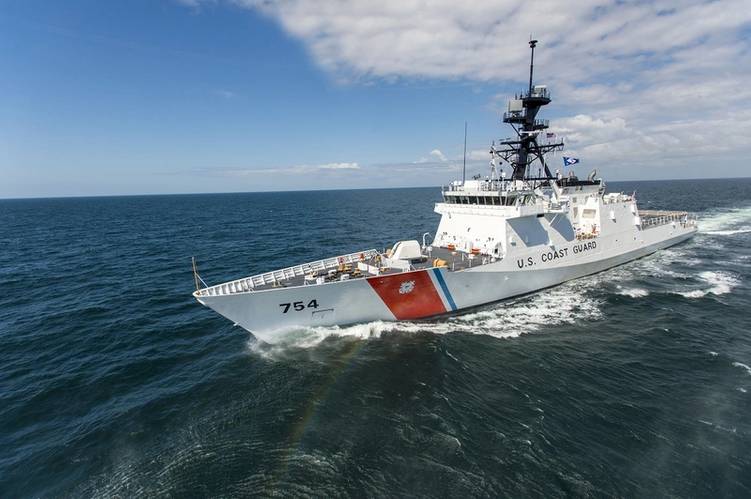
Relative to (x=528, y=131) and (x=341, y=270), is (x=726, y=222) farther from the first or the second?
(x=341, y=270)

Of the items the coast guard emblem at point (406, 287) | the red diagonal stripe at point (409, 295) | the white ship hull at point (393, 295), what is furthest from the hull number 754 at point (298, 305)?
the coast guard emblem at point (406, 287)

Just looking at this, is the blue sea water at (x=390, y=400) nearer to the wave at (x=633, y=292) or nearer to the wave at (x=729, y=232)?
the wave at (x=633, y=292)

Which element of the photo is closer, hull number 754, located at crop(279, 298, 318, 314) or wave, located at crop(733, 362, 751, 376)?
wave, located at crop(733, 362, 751, 376)

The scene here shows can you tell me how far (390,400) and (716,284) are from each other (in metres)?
23.4

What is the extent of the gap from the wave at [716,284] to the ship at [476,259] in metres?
4.76

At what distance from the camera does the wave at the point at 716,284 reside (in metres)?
20.6

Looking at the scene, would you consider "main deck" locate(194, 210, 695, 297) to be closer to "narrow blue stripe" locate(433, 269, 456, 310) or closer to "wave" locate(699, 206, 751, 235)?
"narrow blue stripe" locate(433, 269, 456, 310)

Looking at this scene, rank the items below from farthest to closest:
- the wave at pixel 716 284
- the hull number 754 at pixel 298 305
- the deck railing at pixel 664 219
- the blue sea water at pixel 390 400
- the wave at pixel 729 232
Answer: the wave at pixel 729 232 → the deck railing at pixel 664 219 → the wave at pixel 716 284 → the hull number 754 at pixel 298 305 → the blue sea water at pixel 390 400

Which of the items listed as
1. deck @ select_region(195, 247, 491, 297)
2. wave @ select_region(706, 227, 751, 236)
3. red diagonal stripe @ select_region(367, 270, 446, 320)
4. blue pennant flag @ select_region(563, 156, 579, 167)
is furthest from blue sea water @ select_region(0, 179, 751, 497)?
wave @ select_region(706, 227, 751, 236)

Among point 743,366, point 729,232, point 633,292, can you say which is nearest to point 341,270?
point 743,366

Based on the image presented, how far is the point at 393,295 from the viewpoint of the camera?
16.6 m

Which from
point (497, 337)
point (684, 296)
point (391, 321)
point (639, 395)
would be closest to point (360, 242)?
point (391, 321)

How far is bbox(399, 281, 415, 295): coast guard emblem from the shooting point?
16.5m

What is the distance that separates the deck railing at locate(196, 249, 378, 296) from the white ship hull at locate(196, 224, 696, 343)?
0.86m
